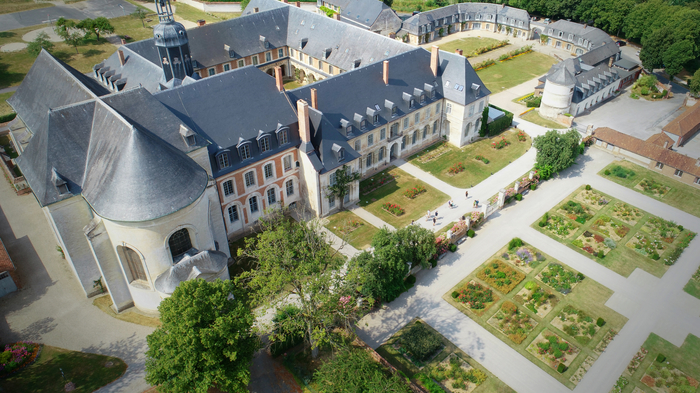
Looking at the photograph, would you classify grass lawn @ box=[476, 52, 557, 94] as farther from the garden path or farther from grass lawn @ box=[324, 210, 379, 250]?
grass lawn @ box=[324, 210, 379, 250]

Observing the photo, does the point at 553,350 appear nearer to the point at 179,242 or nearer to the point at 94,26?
the point at 179,242

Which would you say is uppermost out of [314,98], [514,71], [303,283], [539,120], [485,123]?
[314,98]

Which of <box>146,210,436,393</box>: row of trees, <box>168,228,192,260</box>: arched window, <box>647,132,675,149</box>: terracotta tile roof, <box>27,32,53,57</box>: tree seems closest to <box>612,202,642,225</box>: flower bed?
<box>647,132,675,149</box>: terracotta tile roof

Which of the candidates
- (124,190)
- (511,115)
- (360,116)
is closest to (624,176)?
(511,115)

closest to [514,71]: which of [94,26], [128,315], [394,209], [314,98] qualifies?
[394,209]

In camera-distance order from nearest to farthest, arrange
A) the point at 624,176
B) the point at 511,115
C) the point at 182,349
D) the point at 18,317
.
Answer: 1. the point at 182,349
2. the point at 18,317
3. the point at 624,176
4. the point at 511,115

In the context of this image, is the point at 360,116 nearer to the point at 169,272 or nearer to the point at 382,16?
A: the point at 169,272
